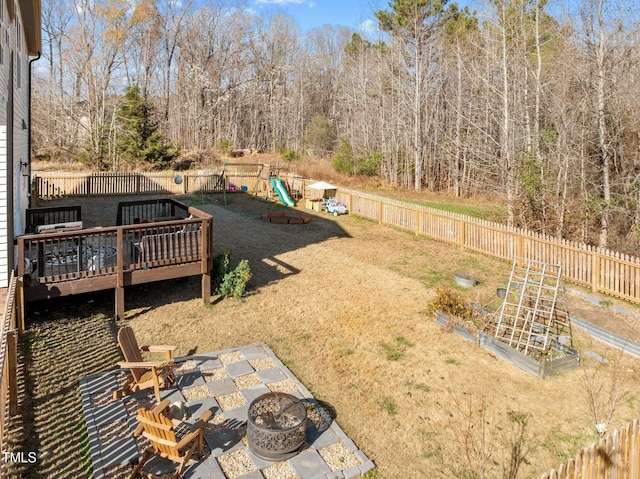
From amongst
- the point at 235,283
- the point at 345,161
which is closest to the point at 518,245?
the point at 235,283

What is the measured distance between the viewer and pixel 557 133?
15.2 metres

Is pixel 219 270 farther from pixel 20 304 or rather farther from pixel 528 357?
pixel 528 357

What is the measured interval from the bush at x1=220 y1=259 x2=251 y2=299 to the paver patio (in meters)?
2.43

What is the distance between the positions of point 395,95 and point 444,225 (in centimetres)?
1966

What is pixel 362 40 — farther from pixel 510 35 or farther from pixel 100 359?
pixel 100 359

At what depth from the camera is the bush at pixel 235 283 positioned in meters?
9.12

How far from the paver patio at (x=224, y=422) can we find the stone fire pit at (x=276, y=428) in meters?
0.11

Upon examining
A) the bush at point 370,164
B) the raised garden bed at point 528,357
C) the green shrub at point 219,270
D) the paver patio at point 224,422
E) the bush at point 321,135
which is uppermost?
the bush at point 321,135

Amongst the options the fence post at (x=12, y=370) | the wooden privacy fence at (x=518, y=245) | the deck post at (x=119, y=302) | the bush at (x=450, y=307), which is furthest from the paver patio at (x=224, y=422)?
the wooden privacy fence at (x=518, y=245)

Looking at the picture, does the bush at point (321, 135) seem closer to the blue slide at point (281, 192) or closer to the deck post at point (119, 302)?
the blue slide at point (281, 192)

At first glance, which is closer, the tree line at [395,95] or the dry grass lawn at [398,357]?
the dry grass lawn at [398,357]

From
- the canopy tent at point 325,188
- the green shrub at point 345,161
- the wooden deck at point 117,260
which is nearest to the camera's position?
the wooden deck at point 117,260

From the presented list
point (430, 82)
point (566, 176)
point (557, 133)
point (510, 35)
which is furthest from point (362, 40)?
point (566, 176)

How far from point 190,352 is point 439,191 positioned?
25139mm
